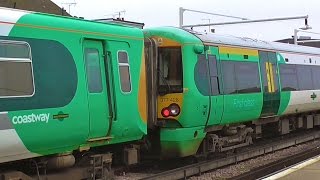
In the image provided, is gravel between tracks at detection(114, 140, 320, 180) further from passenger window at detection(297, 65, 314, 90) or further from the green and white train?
passenger window at detection(297, 65, 314, 90)

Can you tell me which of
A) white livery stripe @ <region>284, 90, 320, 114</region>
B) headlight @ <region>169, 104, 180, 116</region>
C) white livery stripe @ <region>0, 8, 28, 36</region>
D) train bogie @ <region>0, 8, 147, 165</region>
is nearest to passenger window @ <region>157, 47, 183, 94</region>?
headlight @ <region>169, 104, 180, 116</region>

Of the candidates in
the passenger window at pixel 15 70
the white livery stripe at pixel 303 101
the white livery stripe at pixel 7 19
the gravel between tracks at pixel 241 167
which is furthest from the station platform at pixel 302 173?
the white livery stripe at pixel 7 19

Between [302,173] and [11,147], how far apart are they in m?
5.83

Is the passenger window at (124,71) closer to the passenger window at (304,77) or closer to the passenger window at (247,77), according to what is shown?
the passenger window at (247,77)

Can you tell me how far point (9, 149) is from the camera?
6.91 metres

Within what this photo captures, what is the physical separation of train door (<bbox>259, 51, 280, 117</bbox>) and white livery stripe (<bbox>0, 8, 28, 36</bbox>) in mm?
8176

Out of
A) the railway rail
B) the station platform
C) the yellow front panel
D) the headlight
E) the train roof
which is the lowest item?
the railway rail

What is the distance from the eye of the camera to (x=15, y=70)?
7.11 meters

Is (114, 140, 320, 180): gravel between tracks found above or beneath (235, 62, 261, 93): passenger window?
beneath

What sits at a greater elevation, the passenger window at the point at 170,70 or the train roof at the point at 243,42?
the train roof at the point at 243,42

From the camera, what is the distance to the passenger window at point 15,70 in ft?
22.8

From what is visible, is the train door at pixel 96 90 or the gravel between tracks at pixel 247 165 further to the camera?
the gravel between tracks at pixel 247 165

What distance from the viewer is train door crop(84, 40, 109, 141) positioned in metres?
A: 8.23

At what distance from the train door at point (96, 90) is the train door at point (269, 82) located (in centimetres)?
642
